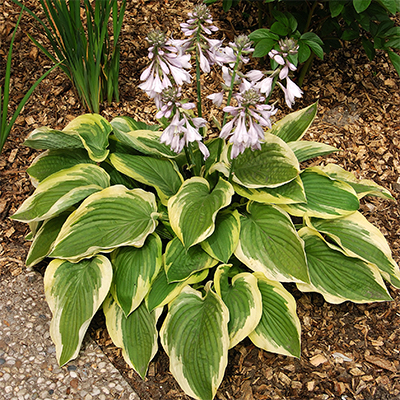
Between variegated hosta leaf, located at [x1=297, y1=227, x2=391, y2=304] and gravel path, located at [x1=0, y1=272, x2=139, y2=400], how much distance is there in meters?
0.99

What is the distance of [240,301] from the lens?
6.49ft

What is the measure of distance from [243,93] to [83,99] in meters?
1.55

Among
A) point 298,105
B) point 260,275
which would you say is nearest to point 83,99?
point 298,105

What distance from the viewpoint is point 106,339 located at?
86.2 inches

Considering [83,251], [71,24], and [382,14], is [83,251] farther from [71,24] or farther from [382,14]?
[382,14]

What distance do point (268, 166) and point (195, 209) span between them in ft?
1.37

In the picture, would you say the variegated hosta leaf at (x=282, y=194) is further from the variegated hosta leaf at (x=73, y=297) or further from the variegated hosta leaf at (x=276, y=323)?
the variegated hosta leaf at (x=73, y=297)

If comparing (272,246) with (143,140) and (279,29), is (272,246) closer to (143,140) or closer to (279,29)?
(143,140)

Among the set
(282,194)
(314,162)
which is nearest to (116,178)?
(282,194)

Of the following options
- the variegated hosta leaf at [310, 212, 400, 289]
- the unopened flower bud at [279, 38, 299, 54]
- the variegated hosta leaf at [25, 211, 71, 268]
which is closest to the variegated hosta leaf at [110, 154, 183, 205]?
the variegated hosta leaf at [25, 211, 71, 268]

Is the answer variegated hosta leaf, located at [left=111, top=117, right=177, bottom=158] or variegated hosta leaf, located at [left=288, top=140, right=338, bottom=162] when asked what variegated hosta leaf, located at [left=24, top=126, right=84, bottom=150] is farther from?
variegated hosta leaf, located at [left=288, top=140, right=338, bottom=162]

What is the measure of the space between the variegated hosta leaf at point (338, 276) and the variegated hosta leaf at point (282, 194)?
207 millimetres

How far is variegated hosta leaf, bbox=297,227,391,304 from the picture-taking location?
2057mm

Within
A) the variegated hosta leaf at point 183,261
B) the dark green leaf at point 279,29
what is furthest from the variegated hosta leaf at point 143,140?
the dark green leaf at point 279,29
